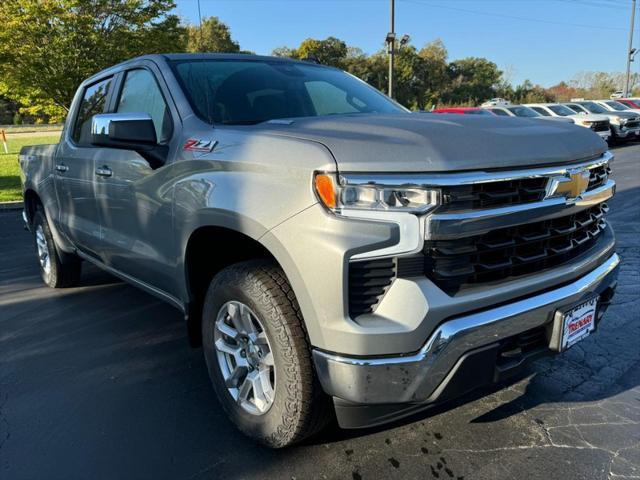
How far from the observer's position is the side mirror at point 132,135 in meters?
2.74

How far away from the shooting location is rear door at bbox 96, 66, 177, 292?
2920 mm

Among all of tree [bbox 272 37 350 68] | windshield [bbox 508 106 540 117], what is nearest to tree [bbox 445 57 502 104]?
tree [bbox 272 37 350 68]

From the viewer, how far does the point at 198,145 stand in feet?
8.60

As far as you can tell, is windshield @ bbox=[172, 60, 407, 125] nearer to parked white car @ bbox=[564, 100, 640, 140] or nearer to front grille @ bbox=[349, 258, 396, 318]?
front grille @ bbox=[349, 258, 396, 318]

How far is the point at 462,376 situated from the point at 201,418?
4.84 ft

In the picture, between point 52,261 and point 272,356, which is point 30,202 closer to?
point 52,261

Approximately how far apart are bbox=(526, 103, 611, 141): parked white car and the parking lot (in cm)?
1649

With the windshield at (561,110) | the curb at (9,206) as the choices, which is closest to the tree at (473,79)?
the windshield at (561,110)

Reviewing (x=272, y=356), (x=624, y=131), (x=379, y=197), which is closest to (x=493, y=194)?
(x=379, y=197)

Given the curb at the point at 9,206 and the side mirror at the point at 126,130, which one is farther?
the curb at the point at 9,206

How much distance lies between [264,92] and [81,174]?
1615mm

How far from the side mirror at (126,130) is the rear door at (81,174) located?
0.84 meters

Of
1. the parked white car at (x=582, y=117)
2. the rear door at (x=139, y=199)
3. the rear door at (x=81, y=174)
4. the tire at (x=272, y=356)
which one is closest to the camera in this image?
the tire at (x=272, y=356)

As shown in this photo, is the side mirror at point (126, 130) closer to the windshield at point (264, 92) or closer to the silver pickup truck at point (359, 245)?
the silver pickup truck at point (359, 245)
